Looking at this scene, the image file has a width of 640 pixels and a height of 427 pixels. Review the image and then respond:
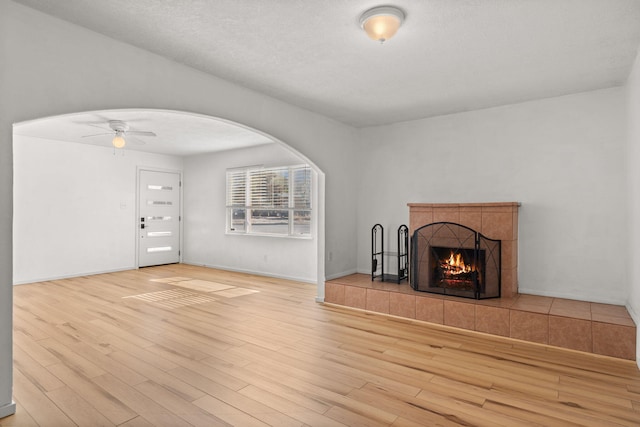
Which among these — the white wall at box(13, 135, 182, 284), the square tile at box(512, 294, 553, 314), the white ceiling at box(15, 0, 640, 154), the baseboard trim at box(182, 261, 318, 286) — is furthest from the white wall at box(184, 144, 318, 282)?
the square tile at box(512, 294, 553, 314)

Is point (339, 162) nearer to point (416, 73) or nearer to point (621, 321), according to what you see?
point (416, 73)

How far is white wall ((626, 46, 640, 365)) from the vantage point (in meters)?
3.04

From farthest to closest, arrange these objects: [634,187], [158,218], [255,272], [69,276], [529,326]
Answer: [158,218] < [255,272] < [69,276] < [529,326] < [634,187]

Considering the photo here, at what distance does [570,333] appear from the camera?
3.34 meters

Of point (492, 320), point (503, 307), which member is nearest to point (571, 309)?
point (503, 307)

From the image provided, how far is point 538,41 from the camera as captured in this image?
283 centimetres

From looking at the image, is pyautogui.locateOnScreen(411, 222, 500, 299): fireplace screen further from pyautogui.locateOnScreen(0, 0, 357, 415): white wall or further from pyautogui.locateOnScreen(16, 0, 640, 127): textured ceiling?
pyautogui.locateOnScreen(0, 0, 357, 415): white wall

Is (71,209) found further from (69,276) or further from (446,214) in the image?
(446,214)

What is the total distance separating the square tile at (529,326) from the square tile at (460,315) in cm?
37

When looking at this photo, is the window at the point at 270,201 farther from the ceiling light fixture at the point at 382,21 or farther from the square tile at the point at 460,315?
the ceiling light fixture at the point at 382,21

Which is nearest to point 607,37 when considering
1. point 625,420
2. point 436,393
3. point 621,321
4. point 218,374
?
point 621,321

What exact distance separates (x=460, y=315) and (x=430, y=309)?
0.33 m

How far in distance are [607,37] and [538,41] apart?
19.6 inches

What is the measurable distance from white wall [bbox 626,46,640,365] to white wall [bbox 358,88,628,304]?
311mm
